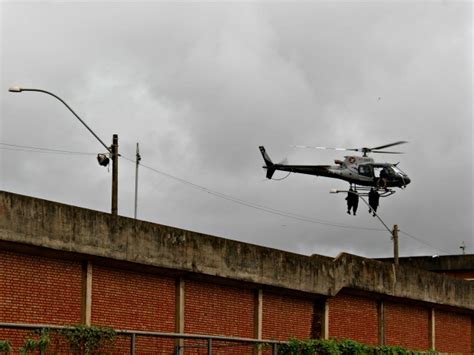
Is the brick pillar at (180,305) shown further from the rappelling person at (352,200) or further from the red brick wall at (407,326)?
the rappelling person at (352,200)

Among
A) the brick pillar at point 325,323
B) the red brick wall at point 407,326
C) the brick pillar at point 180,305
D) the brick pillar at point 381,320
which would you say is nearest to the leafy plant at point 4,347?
the brick pillar at point 180,305

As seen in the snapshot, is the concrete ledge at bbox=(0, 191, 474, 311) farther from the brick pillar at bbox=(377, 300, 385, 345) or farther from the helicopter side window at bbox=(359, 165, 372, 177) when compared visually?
the helicopter side window at bbox=(359, 165, 372, 177)

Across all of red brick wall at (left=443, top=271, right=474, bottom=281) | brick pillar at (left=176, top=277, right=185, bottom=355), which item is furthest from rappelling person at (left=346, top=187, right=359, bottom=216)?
brick pillar at (left=176, top=277, right=185, bottom=355)

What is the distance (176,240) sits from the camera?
1025 inches

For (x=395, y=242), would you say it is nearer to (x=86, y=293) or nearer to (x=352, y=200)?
(x=352, y=200)

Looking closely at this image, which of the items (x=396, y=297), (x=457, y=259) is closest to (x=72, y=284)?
(x=396, y=297)

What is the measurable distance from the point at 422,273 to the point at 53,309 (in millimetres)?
17363

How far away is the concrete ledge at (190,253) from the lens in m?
22.3

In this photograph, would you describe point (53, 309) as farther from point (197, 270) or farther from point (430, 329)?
point (430, 329)

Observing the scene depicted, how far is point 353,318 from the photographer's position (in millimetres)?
33656

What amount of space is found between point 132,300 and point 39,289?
9.92ft

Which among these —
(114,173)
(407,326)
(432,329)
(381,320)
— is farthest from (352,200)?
(114,173)

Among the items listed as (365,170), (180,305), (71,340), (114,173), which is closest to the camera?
(71,340)

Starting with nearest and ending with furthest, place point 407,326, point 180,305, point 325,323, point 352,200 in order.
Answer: point 180,305 < point 325,323 < point 407,326 < point 352,200
